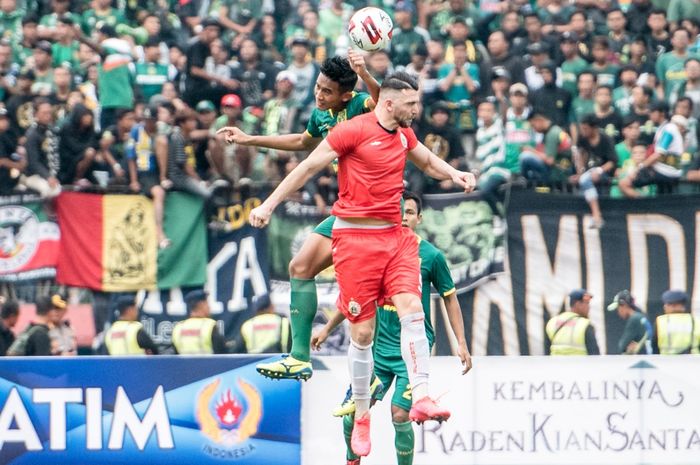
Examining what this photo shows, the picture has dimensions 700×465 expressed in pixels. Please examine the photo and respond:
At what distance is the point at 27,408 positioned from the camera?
1372cm

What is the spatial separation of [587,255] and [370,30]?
711 centimetres

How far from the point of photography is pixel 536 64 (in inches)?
739

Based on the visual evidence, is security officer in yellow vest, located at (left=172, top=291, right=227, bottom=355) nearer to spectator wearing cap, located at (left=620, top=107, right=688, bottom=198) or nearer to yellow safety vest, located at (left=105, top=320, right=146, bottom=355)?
yellow safety vest, located at (left=105, top=320, right=146, bottom=355)

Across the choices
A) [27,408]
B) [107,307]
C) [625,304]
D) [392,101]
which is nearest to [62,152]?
[107,307]

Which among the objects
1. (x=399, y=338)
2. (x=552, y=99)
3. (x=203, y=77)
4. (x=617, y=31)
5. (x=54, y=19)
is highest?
(x=54, y=19)

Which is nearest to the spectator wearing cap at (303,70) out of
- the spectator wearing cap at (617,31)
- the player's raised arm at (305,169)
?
the spectator wearing cap at (617,31)

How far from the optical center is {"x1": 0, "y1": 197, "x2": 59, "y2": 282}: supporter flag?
56.4 feet

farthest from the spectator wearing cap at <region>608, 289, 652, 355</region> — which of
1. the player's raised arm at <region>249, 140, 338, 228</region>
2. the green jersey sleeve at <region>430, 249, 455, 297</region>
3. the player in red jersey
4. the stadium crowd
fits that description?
the player's raised arm at <region>249, 140, 338, 228</region>

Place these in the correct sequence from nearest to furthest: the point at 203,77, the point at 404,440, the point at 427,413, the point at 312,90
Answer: the point at 427,413 < the point at 404,440 < the point at 312,90 < the point at 203,77

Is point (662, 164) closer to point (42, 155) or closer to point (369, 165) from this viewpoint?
point (42, 155)

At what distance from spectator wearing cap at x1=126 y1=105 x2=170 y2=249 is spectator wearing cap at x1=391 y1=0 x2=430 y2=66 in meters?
3.61

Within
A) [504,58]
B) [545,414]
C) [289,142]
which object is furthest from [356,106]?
[504,58]

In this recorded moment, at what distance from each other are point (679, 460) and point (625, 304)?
2.79 metres

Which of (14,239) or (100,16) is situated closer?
(14,239)
